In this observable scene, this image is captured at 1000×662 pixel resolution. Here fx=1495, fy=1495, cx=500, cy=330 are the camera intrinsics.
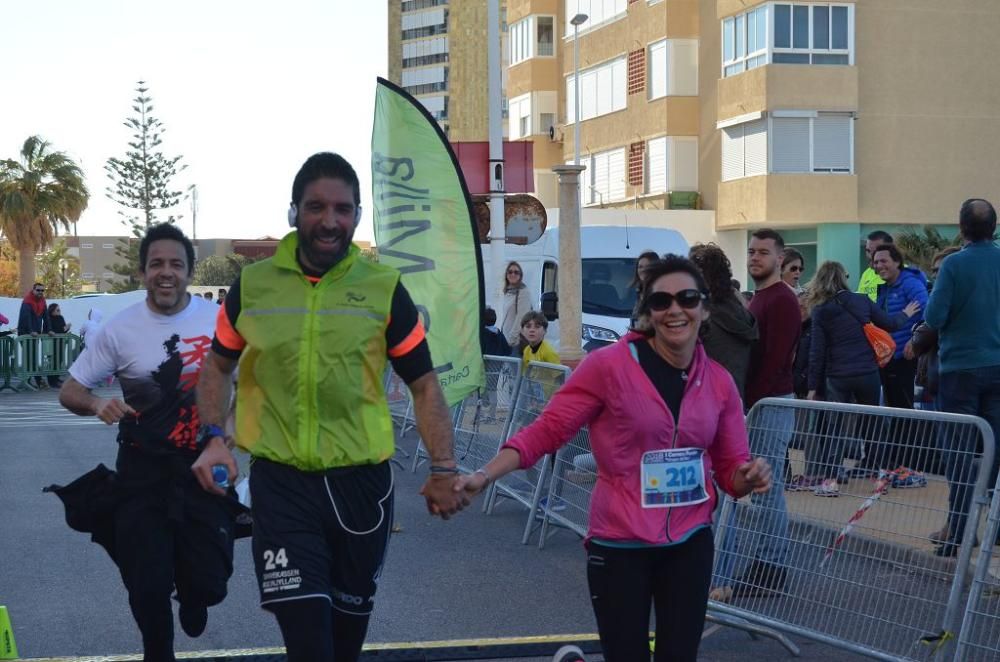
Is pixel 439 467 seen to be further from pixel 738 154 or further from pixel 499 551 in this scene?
pixel 738 154

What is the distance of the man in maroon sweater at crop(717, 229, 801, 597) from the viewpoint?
22.7ft

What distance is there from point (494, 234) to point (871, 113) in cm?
2544

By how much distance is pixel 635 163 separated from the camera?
46656 millimetres

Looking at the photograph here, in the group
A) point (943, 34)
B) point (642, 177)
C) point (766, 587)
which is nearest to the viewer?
point (766, 587)

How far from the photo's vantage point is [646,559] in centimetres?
500

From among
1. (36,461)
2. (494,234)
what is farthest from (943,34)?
(36,461)

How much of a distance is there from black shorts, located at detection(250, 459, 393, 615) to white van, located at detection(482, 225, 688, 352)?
14.7 meters

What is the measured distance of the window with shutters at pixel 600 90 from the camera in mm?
47469

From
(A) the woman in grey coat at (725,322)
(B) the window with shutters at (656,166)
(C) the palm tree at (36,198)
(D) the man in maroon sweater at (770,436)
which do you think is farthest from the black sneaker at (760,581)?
(C) the palm tree at (36,198)

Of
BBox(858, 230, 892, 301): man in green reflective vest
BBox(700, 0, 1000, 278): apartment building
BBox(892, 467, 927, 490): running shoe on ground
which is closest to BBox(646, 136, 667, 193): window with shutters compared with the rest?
BBox(700, 0, 1000, 278): apartment building

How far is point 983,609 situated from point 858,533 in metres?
0.74

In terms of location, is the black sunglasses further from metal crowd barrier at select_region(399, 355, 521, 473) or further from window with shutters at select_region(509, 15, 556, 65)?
window with shutters at select_region(509, 15, 556, 65)

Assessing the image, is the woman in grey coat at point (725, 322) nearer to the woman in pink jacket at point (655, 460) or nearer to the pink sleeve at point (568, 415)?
the woman in pink jacket at point (655, 460)

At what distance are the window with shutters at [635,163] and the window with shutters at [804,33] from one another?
6882 millimetres
